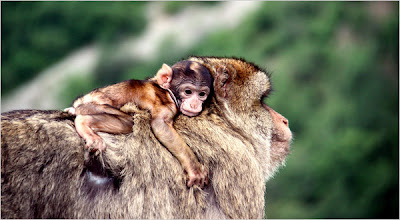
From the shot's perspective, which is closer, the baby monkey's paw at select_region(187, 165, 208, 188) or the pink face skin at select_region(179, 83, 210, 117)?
the baby monkey's paw at select_region(187, 165, 208, 188)

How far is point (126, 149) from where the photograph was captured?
5477mm

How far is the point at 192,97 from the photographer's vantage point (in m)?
6.17

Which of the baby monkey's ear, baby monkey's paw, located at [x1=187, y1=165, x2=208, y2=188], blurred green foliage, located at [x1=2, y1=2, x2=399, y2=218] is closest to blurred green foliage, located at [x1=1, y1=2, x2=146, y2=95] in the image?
blurred green foliage, located at [x1=2, y1=2, x2=399, y2=218]

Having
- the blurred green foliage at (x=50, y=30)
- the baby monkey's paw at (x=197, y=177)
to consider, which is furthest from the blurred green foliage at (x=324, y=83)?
the baby monkey's paw at (x=197, y=177)

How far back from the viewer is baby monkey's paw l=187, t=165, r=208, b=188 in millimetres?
5606

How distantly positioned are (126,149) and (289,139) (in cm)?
219

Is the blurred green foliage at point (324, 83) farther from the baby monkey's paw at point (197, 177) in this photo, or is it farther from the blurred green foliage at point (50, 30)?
the baby monkey's paw at point (197, 177)

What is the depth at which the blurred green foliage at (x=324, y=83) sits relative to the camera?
37.2m

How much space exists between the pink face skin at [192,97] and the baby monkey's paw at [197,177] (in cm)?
66

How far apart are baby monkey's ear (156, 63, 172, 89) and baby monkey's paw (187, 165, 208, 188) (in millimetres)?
1038

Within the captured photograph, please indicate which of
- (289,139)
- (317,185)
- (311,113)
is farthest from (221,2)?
(289,139)

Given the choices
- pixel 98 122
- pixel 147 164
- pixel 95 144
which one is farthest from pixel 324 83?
pixel 95 144

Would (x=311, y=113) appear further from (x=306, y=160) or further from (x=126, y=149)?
(x=126, y=149)

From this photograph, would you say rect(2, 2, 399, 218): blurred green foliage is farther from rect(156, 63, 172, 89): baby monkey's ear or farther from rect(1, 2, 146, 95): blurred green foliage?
rect(156, 63, 172, 89): baby monkey's ear
